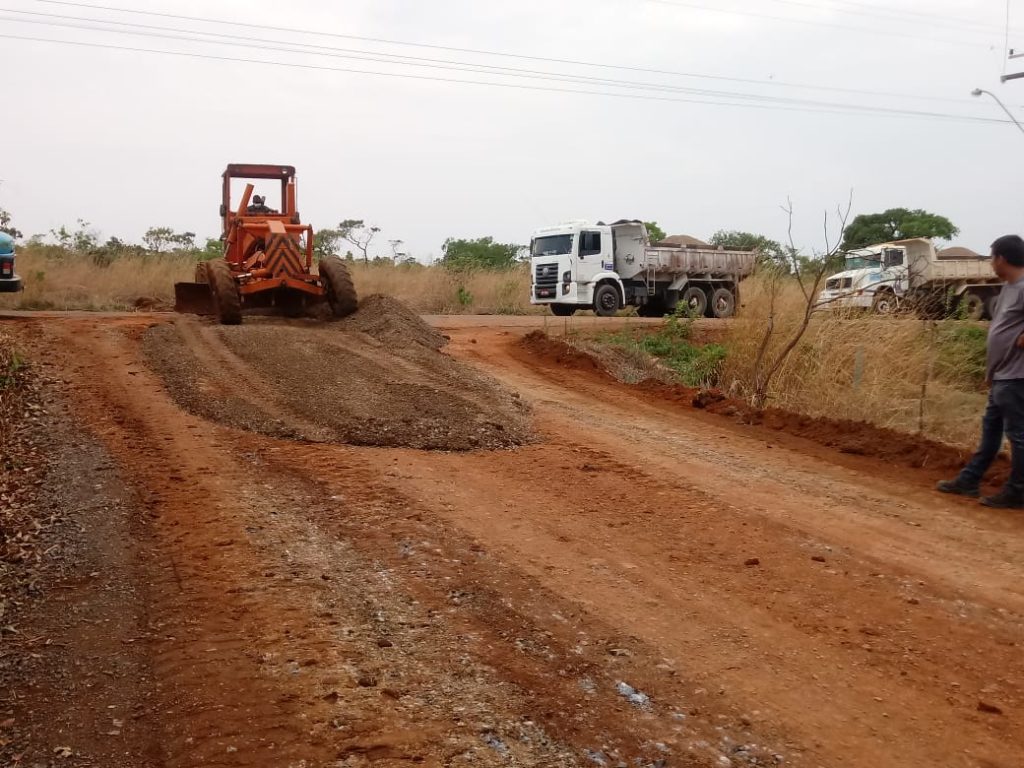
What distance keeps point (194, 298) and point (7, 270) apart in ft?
10.3

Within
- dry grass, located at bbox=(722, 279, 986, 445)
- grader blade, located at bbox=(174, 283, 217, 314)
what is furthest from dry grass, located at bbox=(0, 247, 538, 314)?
dry grass, located at bbox=(722, 279, 986, 445)

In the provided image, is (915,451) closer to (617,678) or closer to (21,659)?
(617,678)

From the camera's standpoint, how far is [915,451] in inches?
309

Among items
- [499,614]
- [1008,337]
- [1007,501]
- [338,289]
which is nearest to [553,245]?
[338,289]

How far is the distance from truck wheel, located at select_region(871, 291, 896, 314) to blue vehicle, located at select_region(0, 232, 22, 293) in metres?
13.7

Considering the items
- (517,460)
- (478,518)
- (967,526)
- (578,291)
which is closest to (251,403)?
(517,460)

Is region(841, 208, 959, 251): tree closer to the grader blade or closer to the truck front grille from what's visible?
the truck front grille

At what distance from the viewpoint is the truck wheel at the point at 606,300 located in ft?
79.9

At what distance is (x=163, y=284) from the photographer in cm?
2433

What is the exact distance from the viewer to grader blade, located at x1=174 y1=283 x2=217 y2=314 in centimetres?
1482

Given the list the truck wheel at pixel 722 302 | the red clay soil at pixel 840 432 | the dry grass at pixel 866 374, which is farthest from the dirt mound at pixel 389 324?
the truck wheel at pixel 722 302

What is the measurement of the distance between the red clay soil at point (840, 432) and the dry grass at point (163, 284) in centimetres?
1378

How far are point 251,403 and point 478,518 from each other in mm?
3437

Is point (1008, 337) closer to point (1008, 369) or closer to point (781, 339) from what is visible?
point (1008, 369)
